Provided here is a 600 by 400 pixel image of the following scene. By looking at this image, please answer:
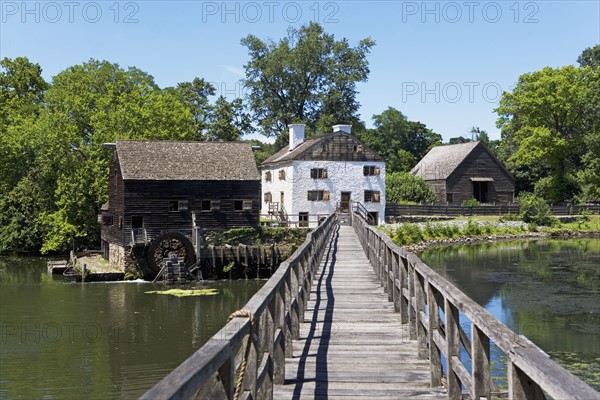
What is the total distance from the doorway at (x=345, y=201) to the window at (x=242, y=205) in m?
11.7

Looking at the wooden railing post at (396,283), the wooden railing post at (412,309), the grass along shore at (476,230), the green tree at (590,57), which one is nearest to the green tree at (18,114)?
the grass along shore at (476,230)

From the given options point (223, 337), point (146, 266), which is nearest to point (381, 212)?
point (146, 266)

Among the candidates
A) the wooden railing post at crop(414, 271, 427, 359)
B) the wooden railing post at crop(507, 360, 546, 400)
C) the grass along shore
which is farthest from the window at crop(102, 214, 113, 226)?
the wooden railing post at crop(507, 360, 546, 400)

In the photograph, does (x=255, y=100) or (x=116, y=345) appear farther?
(x=255, y=100)

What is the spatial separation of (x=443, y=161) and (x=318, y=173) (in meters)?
20.0

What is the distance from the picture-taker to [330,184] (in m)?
52.4

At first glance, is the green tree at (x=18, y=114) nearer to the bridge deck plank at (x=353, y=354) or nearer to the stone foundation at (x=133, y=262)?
the stone foundation at (x=133, y=262)

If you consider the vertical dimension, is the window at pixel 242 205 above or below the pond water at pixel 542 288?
above

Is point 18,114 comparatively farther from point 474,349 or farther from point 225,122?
point 474,349

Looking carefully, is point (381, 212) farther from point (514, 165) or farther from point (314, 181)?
point (514, 165)

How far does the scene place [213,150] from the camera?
43.6m

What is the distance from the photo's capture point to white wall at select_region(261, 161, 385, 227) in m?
51.8

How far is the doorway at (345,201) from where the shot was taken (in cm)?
5260

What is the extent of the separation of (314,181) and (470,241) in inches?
516
